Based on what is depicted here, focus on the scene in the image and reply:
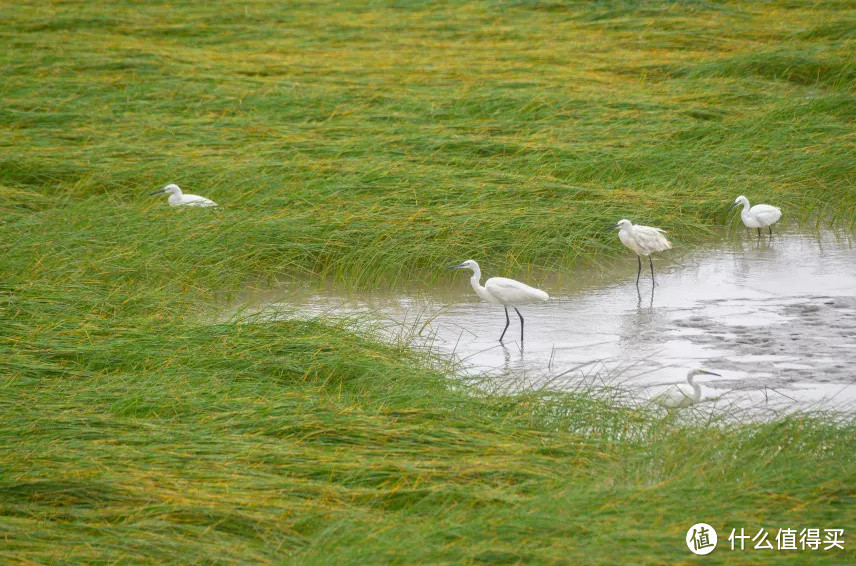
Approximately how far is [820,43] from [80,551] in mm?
10333

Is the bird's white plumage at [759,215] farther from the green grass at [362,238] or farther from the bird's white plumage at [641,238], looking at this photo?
the bird's white plumage at [641,238]

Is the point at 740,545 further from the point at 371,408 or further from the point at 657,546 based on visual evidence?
the point at 371,408

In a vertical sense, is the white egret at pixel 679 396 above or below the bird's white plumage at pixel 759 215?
below

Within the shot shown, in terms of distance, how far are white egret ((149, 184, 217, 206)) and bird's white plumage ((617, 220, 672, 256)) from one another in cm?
286

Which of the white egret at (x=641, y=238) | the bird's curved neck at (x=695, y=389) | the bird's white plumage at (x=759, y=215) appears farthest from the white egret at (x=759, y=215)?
the bird's curved neck at (x=695, y=389)

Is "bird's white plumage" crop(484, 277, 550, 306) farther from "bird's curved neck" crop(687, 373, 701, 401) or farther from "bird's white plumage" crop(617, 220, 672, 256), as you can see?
"bird's curved neck" crop(687, 373, 701, 401)

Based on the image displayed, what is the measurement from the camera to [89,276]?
257 inches

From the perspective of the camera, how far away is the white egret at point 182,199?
775 cm

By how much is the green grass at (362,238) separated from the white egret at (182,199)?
16 centimetres

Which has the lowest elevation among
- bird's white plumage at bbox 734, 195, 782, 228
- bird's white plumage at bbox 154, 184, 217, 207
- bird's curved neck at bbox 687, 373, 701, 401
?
bird's curved neck at bbox 687, 373, 701, 401

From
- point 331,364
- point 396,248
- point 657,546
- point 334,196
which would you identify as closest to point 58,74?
point 334,196

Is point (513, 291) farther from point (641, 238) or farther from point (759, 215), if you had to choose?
point (759, 215)

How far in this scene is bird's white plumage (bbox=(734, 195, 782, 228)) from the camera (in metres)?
7.68

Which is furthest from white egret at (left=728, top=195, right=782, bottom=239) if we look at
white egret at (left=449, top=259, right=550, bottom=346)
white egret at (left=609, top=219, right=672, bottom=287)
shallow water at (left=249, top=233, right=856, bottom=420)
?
white egret at (left=449, top=259, right=550, bottom=346)
